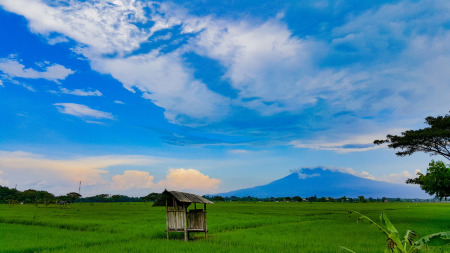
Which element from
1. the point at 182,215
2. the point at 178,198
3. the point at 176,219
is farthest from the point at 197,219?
the point at 178,198

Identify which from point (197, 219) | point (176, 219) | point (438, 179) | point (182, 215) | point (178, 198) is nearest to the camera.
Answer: point (178, 198)

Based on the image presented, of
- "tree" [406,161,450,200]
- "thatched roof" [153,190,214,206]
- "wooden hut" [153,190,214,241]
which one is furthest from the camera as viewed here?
"tree" [406,161,450,200]

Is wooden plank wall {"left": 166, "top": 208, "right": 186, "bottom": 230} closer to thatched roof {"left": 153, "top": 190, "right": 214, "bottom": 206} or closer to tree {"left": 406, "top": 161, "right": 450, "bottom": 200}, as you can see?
thatched roof {"left": 153, "top": 190, "right": 214, "bottom": 206}

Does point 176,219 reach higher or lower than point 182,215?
lower

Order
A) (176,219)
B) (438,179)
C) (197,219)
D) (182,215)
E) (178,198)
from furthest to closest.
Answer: (438,179), (197,219), (176,219), (182,215), (178,198)

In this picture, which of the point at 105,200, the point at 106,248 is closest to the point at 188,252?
the point at 106,248

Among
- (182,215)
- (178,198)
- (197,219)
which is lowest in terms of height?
(197,219)

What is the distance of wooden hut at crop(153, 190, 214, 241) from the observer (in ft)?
52.4

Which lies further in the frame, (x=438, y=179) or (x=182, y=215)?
(x=438, y=179)

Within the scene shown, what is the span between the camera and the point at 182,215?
52.6 ft

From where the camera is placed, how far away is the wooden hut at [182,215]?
1598 cm

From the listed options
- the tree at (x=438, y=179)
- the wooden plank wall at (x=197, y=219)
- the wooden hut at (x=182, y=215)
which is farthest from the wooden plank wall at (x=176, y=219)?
the tree at (x=438, y=179)

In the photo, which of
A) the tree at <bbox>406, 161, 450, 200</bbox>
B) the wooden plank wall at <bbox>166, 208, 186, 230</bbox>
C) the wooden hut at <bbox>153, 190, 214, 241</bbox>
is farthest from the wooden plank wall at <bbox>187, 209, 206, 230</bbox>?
the tree at <bbox>406, 161, 450, 200</bbox>

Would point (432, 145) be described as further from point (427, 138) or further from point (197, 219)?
point (197, 219)
